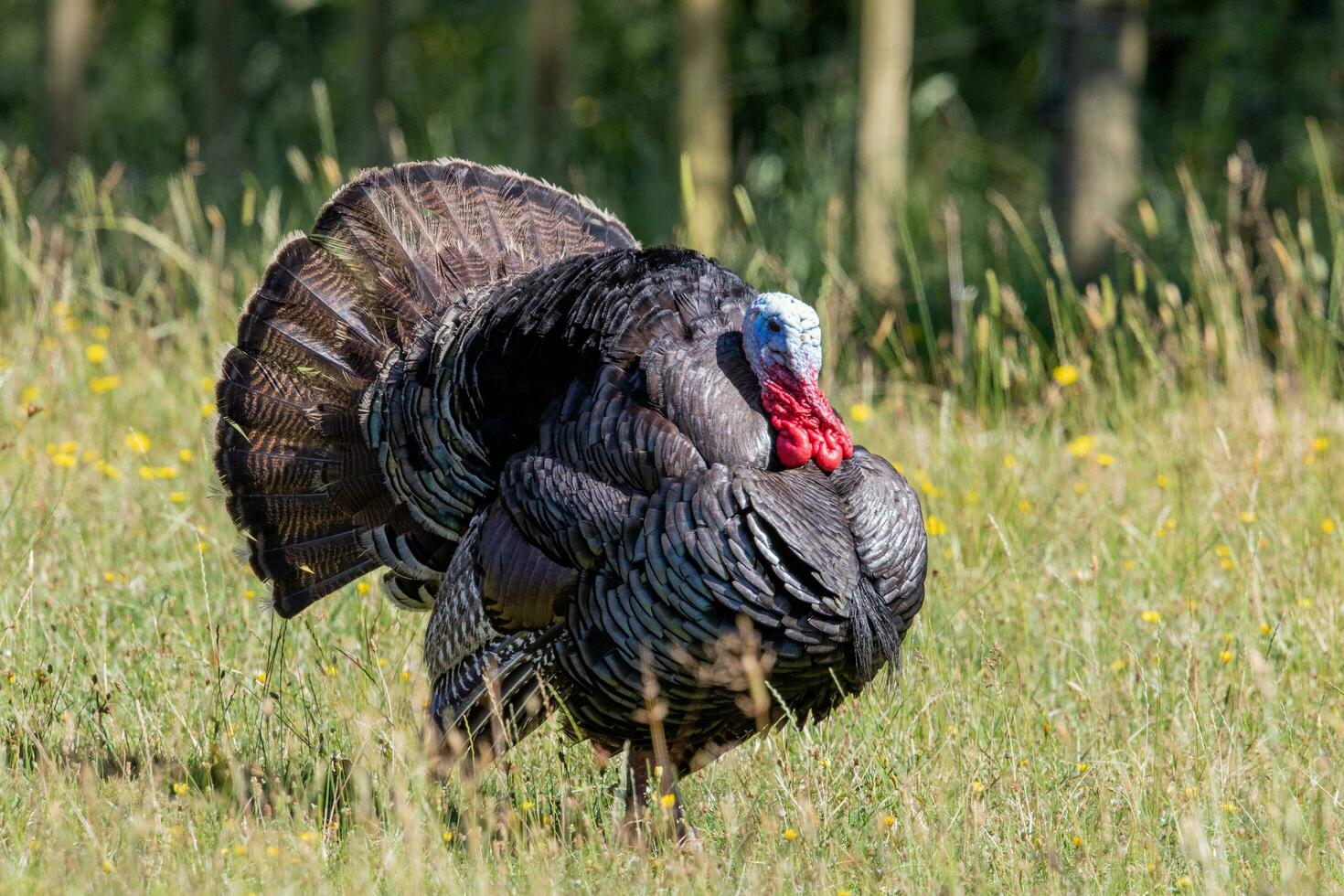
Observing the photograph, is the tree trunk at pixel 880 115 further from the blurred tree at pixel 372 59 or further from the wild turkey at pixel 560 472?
the blurred tree at pixel 372 59

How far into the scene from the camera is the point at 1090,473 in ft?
18.9

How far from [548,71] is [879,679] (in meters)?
6.71

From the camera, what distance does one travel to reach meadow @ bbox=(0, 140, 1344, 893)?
3.40 metres

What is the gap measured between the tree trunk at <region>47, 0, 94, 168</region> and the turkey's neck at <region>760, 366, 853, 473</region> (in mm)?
8269

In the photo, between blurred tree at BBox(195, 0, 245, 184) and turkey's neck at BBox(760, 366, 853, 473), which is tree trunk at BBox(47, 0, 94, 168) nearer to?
blurred tree at BBox(195, 0, 245, 184)

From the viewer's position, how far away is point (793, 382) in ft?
11.9

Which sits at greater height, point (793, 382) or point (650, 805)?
point (793, 382)

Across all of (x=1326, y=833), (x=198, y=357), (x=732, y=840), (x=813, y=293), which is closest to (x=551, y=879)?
(x=732, y=840)

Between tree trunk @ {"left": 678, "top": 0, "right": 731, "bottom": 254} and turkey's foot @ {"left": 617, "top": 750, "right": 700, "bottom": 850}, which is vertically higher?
tree trunk @ {"left": 678, "top": 0, "right": 731, "bottom": 254}

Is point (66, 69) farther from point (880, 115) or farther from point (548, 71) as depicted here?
point (880, 115)

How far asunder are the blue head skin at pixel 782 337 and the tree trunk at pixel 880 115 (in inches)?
186

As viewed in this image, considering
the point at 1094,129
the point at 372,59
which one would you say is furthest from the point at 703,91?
the point at 1094,129

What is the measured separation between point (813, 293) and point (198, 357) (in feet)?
8.45

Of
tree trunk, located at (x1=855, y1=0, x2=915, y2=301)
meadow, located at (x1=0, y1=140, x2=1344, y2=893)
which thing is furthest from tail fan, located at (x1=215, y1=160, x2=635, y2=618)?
tree trunk, located at (x1=855, y1=0, x2=915, y2=301)
